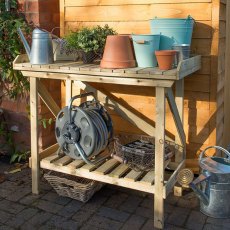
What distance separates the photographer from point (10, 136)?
3.94m

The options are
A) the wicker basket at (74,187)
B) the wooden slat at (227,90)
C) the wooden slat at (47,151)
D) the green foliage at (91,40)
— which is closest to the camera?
the green foliage at (91,40)

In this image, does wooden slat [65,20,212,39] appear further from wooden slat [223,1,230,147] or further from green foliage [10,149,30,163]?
green foliage [10,149,30,163]

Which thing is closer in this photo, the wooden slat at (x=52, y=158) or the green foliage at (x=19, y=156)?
the wooden slat at (x=52, y=158)

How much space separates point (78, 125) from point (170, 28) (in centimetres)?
97

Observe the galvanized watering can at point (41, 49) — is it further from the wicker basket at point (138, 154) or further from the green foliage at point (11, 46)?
the wicker basket at point (138, 154)

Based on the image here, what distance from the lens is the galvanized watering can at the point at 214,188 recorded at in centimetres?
276

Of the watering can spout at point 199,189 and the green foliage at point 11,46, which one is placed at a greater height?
the green foliage at point 11,46

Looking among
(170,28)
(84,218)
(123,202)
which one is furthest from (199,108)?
(84,218)

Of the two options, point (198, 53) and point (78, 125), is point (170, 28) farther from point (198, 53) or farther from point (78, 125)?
point (78, 125)

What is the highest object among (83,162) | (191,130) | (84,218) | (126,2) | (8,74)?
(126,2)

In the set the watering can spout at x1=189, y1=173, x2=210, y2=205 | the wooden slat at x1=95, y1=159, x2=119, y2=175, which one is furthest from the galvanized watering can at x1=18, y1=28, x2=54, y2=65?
the watering can spout at x1=189, y1=173, x2=210, y2=205

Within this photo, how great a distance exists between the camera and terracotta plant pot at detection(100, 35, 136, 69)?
2672 mm

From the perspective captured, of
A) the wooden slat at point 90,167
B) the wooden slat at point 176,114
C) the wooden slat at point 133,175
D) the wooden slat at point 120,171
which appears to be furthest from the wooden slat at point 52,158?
the wooden slat at point 176,114

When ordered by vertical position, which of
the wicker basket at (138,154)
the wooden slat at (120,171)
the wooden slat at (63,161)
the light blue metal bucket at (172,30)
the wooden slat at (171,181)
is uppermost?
the light blue metal bucket at (172,30)
